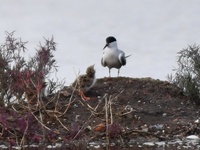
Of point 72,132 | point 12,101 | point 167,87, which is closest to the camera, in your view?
point 72,132

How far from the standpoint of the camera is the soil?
9820mm

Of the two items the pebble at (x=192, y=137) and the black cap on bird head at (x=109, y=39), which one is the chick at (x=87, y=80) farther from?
the black cap on bird head at (x=109, y=39)

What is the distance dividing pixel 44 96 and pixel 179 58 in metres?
3.77

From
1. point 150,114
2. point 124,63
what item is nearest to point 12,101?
point 150,114

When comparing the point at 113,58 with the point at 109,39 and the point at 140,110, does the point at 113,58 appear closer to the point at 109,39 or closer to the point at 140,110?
the point at 109,39

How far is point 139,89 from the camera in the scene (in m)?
15.1

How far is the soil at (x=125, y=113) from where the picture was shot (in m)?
9.82

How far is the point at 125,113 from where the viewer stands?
10352 mm

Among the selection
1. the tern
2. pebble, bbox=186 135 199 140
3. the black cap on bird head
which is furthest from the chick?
the black cap on bird head

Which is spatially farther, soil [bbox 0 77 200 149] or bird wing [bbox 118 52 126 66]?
bird wing [bbox 118 52 126 66]

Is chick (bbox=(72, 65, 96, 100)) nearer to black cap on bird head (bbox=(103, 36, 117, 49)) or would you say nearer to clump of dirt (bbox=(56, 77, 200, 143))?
clump of dirt (bbox=(56, 77, 200, 143))

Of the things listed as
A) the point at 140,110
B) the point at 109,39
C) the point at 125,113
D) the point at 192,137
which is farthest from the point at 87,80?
the point at 109,39

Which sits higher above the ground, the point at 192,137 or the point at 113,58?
the point at 113,58

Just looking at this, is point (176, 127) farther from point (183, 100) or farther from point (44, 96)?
point (44, 96)
